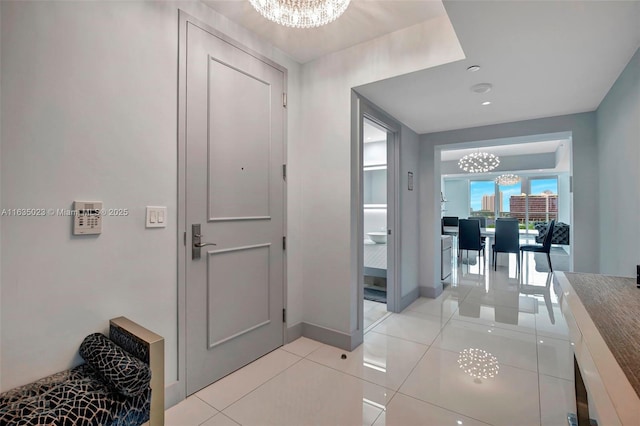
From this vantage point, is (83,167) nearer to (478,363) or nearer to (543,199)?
(478,363)

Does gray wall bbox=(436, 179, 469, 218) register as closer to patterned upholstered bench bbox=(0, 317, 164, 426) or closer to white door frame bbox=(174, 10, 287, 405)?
white door frame bbox=(174, 10, 287, 405)

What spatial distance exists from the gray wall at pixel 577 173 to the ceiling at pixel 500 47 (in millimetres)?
166

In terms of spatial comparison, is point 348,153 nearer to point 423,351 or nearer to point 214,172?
point 214,172

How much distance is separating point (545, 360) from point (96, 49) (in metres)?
3.65

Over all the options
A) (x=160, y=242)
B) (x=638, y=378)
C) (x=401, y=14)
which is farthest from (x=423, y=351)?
(x=401, y=14)

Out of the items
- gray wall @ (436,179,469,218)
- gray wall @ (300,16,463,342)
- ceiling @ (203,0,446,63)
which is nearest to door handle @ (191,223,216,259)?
gray wall @ (300,16,463,342)

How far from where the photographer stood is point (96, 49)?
1537 mm

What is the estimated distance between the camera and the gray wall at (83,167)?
1301 mm

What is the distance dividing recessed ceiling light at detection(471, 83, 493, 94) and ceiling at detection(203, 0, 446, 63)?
28.6 inches

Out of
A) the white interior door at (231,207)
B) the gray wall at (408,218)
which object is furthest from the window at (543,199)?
the white interior door at (231,207)

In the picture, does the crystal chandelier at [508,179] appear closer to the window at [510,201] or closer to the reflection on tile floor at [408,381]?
the window at [510,201]

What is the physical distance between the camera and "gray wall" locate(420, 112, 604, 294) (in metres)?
3.08

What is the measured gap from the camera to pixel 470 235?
5.90 meters

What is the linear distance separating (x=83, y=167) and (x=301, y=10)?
4.67 ft
